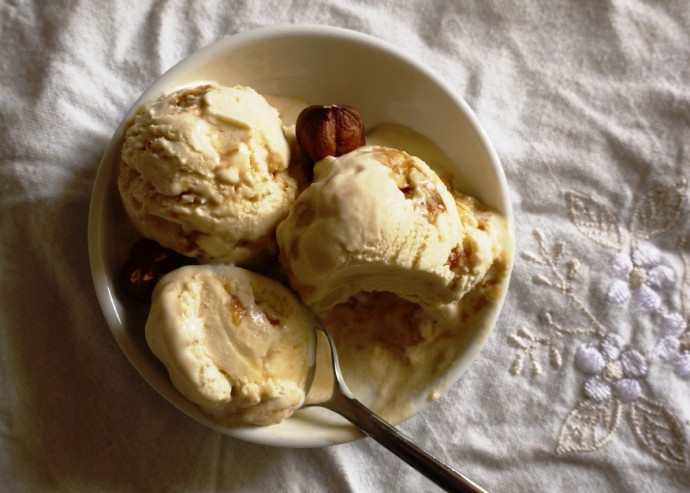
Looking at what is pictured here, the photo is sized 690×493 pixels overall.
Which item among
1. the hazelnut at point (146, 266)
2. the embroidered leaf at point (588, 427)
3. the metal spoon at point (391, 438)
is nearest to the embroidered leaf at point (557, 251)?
the embroidered leaf at point (588, 427)

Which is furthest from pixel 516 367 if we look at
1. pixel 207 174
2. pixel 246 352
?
pixel 207 174

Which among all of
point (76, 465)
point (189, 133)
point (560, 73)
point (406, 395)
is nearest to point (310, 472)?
point (406, 395)

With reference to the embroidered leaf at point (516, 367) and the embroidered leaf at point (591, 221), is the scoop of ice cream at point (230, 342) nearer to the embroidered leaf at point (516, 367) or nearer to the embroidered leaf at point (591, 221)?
the embroidered leaf at point (516, 367)

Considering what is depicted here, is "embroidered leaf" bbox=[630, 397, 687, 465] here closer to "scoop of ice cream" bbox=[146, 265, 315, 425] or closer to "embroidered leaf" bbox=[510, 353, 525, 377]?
"embroidered leaf" bbox=[510, 353, 525, 377]

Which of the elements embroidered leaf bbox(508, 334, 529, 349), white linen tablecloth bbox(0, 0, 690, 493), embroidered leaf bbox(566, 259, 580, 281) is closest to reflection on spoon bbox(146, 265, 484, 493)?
white linen tablecloth bbox(0, 0, 690, 493)

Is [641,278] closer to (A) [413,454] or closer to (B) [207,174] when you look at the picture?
(A) [413,454]
